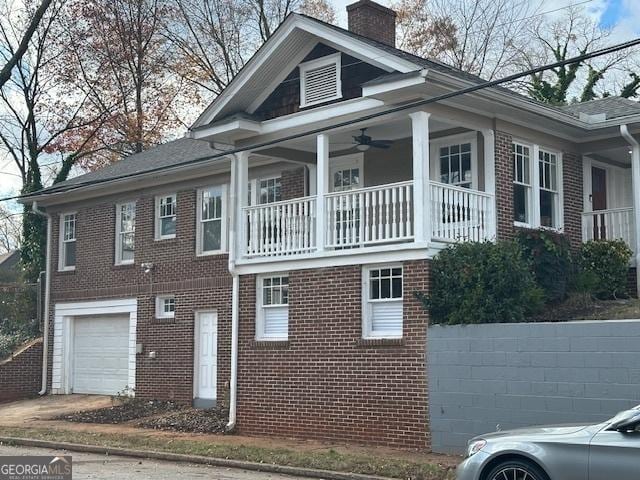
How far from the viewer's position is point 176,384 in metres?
20.8

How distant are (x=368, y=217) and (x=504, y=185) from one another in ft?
8.33

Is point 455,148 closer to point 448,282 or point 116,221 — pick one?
point 448,282

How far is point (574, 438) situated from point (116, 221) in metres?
17.3

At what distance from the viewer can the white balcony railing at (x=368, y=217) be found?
14.9 meters

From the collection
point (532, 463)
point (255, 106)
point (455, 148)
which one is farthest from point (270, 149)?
point (532, 463)

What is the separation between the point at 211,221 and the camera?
21.1m

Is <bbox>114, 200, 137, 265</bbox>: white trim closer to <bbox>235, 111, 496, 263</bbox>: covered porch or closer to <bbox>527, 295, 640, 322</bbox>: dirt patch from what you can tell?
<bbox>235, 111, 496, 263</bbox>: covered porch

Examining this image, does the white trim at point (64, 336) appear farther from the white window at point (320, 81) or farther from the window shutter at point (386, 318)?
the window shutter at point (386, 318)

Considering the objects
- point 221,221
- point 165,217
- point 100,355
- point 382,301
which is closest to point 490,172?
point 382,301

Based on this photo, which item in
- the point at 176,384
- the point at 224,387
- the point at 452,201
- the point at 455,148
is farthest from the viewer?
the point at 176,384

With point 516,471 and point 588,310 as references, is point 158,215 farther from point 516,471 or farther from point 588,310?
point 516,471

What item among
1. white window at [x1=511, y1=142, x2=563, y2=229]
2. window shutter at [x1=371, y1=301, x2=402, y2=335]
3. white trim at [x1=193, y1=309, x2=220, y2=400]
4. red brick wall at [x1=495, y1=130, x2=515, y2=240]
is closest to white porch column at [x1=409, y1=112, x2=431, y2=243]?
window shutter at [x1=371, y1=301, x2=402, y2=335]

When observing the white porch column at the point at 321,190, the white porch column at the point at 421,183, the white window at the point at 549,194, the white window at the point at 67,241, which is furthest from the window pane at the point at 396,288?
the white window at the point at 67,241

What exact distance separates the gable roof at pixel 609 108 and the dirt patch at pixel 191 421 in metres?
9.11
